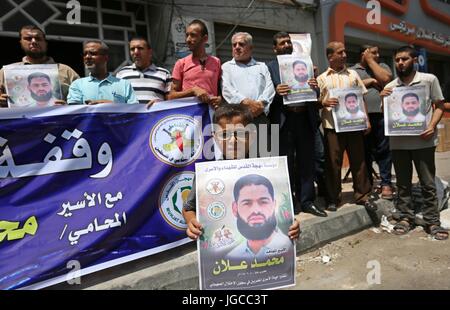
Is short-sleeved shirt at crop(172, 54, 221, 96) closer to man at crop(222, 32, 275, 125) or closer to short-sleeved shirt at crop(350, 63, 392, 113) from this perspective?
man at crop(222, 32, 275, 125)

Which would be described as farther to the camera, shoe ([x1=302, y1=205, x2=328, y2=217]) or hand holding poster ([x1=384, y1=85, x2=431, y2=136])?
shoe ([x1=302, y1=205, x2=328, y2=217])

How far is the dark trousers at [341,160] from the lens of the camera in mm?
4223

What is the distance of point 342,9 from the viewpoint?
822cm

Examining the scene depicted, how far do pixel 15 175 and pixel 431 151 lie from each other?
376cm

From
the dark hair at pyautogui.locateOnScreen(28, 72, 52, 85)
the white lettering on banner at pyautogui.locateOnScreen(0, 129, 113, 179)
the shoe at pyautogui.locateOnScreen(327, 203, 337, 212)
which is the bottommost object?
the shoe at pyautogui.locateOnScreen(327, 203, 337, 212)

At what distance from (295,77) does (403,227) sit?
200cm

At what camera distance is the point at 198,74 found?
11.8ft

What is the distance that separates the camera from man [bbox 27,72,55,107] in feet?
9.53

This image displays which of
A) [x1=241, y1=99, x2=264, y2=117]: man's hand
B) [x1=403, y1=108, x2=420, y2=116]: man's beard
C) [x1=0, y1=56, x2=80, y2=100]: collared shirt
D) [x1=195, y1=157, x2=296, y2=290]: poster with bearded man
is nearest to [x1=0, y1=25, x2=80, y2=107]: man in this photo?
[x1=0, y1=56, x2=80, y2=100]: collared shirt

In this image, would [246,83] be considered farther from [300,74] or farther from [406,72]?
[406,72]

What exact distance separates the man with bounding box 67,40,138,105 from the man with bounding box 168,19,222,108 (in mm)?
448

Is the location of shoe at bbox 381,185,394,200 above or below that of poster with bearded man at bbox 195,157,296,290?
below

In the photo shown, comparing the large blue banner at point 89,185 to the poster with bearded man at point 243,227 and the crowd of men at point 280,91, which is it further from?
the poster with bearded man at point 243,227

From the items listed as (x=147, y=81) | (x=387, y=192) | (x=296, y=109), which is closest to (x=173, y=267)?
(x=147, y=81)
